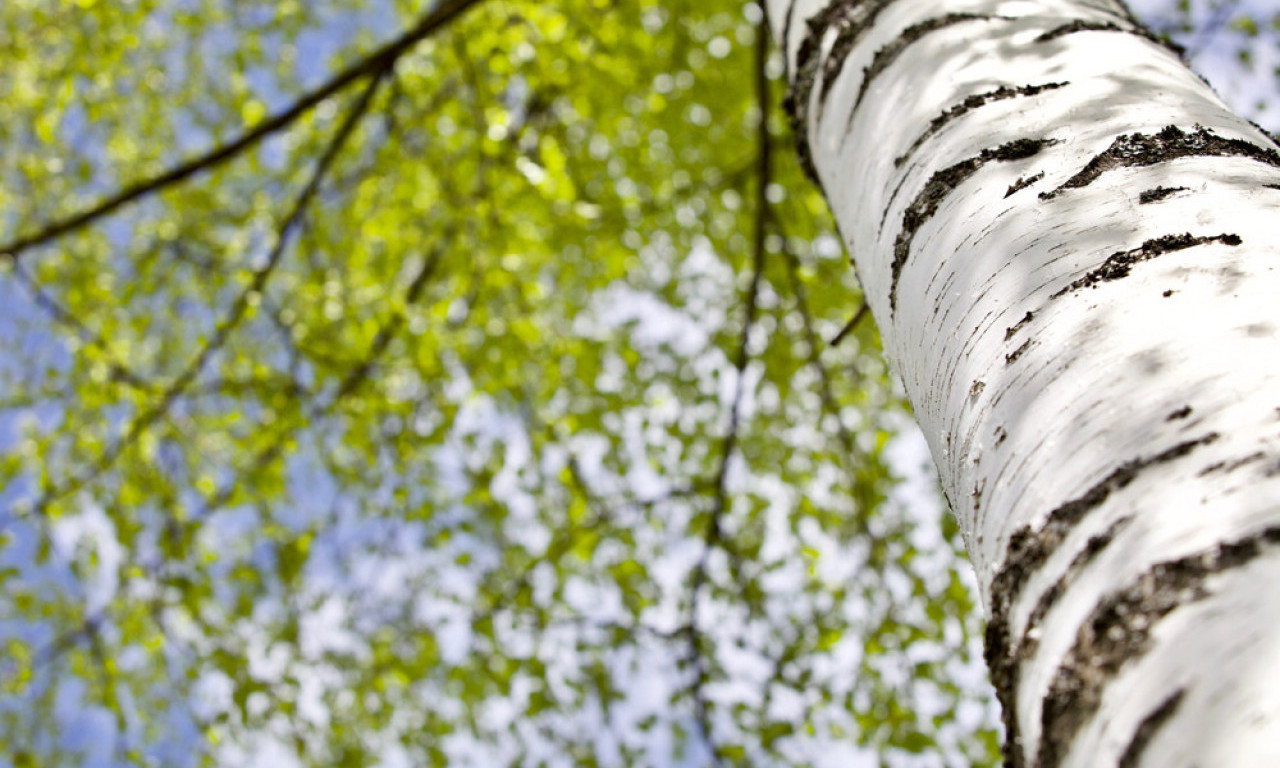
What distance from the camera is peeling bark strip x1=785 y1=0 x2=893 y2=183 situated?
1423mm

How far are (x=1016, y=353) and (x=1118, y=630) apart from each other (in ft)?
0.85

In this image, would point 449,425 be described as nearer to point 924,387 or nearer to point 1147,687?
point 924,387

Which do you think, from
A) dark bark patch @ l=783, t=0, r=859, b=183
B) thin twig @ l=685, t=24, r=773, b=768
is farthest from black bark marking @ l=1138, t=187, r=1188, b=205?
thin twig @ l=685, t=24, r=773, b=768

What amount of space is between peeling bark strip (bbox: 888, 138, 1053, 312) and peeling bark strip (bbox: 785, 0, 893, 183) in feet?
1.72

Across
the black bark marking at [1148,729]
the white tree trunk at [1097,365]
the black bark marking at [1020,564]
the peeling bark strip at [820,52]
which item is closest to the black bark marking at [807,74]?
the peeling bark strip at [820,52]

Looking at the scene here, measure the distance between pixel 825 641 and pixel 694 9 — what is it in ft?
10.9

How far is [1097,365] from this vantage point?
25.5 inches

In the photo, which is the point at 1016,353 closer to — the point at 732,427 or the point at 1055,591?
the point at 1055,591

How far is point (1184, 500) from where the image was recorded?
1.77 feet

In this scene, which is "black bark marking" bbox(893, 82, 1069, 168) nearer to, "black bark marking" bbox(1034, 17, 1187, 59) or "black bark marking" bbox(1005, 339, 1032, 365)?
"black bark marking" bbox(1034, 17, 1187, 59)

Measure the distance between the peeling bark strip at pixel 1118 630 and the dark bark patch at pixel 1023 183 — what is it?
44cm

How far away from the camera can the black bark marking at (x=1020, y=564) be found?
0.58 metres

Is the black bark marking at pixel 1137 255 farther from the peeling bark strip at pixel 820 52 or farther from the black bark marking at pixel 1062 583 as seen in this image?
the peeling bark strip at pixel 820 52

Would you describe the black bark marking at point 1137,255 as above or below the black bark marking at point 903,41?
below
